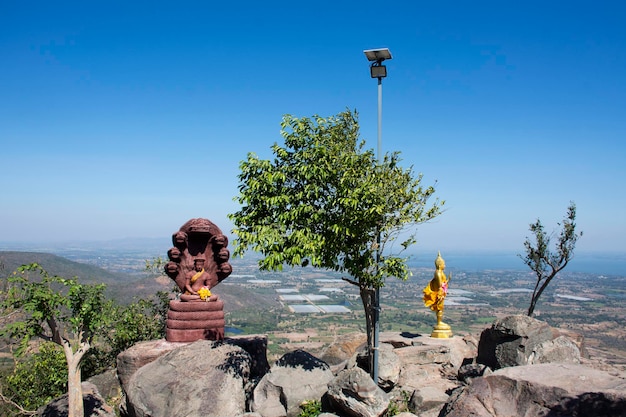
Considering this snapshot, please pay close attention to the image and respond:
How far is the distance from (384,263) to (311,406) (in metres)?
4.62

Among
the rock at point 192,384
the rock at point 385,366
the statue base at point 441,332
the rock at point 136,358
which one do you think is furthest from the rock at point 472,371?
the rock at point 136,358

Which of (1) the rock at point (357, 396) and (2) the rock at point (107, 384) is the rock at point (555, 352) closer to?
(1) the rock at point (357, 396)

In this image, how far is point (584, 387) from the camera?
833cm

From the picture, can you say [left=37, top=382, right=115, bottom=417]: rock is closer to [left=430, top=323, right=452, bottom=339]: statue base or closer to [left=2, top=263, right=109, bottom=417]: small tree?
[left=2, top=263, right=109, bottom=417]: small tree

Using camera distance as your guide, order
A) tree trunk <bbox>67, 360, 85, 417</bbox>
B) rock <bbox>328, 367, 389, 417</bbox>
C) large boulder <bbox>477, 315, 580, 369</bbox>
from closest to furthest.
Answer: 1. rock <bbox>328, 367, 389, 417</bbox>
2. tree trunk <bbox>67, 360, 85, 417</bbox>
3. large boulder <bbox>477, 315, 580, 369</bbox>

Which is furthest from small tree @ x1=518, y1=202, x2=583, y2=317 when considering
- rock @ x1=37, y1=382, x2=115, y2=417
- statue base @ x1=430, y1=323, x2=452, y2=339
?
rock @ x1=37, y1=382, x2=115, y2=417

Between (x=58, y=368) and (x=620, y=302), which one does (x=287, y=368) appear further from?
(x=620, y=302)

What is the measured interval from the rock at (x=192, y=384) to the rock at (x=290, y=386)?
2.49 feet

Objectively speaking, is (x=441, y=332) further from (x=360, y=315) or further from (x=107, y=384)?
(x=360, y=315)

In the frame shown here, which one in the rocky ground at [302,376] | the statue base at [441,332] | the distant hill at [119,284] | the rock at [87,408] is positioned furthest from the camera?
the distant hill at [119,284]

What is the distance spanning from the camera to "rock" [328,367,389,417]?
12070 mm

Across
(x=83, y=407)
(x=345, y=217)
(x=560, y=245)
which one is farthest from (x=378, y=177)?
(x=560, y=245)

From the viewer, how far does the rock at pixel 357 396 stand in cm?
1207

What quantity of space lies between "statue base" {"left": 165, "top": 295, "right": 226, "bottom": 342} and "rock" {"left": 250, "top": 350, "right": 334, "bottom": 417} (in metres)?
3.68
